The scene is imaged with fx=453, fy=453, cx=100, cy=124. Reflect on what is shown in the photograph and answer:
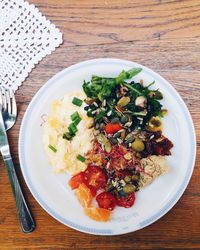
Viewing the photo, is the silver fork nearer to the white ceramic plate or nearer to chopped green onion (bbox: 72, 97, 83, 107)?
the white ceramic plate

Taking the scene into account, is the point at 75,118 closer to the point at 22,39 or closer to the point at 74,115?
the point at 74,115

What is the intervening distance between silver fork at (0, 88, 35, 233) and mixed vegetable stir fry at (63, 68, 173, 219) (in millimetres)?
201

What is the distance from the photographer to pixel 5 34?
1.72m

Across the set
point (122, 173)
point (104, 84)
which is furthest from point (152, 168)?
point (104, 84)

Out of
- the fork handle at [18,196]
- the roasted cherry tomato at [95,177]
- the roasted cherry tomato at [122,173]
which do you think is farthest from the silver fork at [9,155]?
the roasted cherry tomato at [122,173]

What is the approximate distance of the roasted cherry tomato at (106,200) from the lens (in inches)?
64.0

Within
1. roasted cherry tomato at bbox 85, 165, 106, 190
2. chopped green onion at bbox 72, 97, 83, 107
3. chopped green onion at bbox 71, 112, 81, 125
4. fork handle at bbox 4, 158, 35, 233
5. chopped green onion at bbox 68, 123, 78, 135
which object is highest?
chopped green onion at bbox 72, 97, 83, 107

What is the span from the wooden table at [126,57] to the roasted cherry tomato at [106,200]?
14 centimetres

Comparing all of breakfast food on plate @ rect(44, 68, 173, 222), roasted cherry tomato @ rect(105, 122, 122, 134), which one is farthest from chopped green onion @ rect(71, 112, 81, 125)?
roasted cherry tomato @ rect(105, 122, 122, 134)

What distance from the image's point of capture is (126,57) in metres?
1.70

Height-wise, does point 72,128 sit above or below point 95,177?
above

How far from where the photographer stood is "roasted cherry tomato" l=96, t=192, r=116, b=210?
1624 mm

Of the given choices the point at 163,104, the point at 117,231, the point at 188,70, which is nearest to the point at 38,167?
the point at 117,231

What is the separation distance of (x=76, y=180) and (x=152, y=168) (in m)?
0.28
